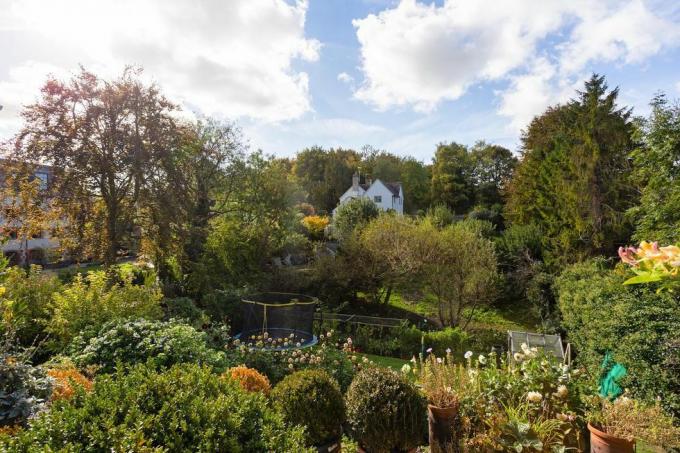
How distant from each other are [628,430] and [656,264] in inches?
119

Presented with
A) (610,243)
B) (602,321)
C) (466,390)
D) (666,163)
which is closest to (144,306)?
(466,390)

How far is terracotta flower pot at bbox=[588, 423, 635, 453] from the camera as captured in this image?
3406 mm

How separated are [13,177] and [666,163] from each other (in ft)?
49.1

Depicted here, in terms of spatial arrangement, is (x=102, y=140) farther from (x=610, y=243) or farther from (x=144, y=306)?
(x=610, y=243)

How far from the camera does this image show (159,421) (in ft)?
7.39

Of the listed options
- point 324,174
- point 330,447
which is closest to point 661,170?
point 330,447

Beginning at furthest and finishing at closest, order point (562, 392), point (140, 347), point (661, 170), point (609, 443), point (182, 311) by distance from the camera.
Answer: point (661, 170)
point (182, 311)
point (140, 347)
point (562, 392)
point (609, 443)

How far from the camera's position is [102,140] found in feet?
28.9

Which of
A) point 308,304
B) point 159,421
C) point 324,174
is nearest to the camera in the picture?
point 159,421

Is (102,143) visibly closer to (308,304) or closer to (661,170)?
(308,304)

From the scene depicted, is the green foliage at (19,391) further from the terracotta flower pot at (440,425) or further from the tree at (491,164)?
the tree at (491,164)

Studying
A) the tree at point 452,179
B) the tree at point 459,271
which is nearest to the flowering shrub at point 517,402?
the tree at point 459,271

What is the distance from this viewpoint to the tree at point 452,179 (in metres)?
38.8

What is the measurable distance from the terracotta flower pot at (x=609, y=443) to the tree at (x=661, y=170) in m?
7.50
